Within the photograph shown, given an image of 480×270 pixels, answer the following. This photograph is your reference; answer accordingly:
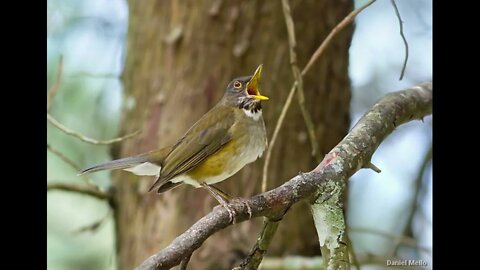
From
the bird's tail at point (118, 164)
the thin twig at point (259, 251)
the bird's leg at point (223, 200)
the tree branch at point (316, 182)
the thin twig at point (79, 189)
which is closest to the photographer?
the tree branch at point (316, 182)

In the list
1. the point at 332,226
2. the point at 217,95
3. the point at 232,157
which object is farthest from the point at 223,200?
the point at 217,95

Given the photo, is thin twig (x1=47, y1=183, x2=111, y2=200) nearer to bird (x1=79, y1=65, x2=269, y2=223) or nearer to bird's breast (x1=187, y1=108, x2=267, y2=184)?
bird (x1=79, y1=65, x2=269, y2=223)

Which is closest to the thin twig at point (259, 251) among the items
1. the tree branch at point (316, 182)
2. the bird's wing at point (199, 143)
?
the tree branch at point (316, 182)

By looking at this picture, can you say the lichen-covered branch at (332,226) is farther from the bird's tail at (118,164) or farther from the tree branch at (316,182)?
the bird's tail at (118,164)

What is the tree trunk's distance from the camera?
2602 mm

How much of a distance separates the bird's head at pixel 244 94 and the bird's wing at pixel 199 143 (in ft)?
0.14

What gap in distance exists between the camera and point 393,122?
81.5 inches

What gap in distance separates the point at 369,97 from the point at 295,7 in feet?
1.54

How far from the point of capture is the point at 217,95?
2.69 metres

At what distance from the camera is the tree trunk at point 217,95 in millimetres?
2602

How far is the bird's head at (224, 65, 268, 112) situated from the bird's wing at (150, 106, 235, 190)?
0.04 m

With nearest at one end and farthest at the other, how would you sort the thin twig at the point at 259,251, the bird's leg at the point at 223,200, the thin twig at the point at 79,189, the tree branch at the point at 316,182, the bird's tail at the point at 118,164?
the tree branch at the point at 316,182 < the bird's leg at the point at 223,200 < the thin twig at the point at 259,251 < the bird's tail at the point at 118,164 < the thin twig at the point at 79,189
